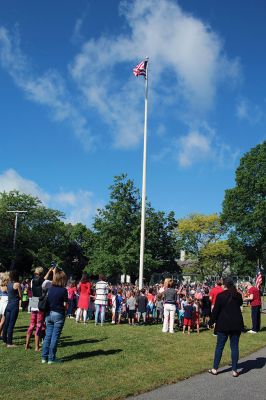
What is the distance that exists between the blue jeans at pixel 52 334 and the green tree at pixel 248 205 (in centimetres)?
3871

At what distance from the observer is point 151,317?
18.7m

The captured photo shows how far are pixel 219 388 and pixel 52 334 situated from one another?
331 cm

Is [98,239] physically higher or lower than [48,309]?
higher

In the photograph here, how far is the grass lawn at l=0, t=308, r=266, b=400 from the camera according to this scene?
678 centimetres

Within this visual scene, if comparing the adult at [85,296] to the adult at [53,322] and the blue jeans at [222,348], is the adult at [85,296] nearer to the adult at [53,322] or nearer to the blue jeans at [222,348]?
the adult at [53,322]

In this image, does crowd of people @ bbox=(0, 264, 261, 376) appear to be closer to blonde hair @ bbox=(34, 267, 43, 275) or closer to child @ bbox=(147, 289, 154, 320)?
blonde hair @ bbox=(34, 267, 43, 275)

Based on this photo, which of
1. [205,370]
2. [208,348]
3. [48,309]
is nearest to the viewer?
[205,370]

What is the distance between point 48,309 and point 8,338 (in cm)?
194

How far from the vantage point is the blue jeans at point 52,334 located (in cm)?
857

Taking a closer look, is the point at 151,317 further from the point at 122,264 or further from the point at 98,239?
the point at 98,239

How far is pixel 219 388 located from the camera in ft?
23.4

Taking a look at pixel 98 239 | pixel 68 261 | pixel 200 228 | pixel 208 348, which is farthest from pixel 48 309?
pixel 68 261

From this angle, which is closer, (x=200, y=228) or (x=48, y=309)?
(x=48, y=309)

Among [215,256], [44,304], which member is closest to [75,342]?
[44,304]
